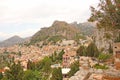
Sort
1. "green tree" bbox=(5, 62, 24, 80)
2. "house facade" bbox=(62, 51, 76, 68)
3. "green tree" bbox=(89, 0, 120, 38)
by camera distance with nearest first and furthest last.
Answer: "green tree" bbox=(89, 0, 120, 38)
"green tree" bbox=(5, 62, 24, 80)
"house facade" bbox=(62, 51, 76, 68)

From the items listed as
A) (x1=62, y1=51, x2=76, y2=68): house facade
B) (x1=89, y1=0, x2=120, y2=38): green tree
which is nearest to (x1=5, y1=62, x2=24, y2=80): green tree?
(x1=62, y1=51, x2=76, y2=68): house facade

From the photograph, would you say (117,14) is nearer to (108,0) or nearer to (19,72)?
(108,0)

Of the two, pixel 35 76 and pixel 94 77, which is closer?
pixel 94 77

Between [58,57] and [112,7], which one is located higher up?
Answer: [112,7]

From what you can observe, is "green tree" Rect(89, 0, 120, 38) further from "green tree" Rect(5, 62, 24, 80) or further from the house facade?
the house facade

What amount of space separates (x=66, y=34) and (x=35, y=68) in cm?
13131

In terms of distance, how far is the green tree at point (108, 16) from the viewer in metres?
11.2

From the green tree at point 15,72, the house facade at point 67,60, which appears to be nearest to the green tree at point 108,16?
the green tree at point 15,72

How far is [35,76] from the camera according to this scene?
2080 inches

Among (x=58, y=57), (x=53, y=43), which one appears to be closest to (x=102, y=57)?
(x=58, y=57)

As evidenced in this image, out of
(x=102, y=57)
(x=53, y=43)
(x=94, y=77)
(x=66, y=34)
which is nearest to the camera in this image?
(x=94, y=77)

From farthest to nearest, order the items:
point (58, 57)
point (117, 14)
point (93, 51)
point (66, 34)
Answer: point (66, 34), point (58, 57), point (93, 51), point (117, 14)

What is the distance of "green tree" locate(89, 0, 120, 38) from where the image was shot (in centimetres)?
1125

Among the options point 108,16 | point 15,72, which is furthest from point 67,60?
point 108,16
